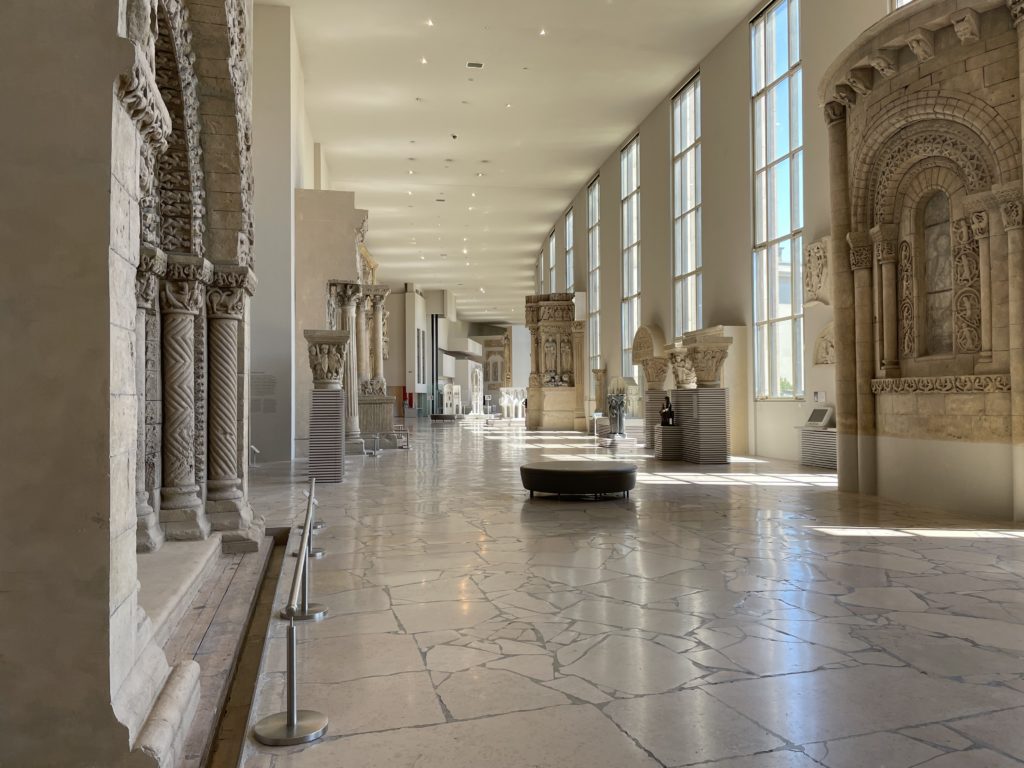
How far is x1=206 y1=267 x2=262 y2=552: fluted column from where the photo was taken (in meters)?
6.86

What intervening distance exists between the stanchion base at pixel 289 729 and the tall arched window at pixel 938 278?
795 cm

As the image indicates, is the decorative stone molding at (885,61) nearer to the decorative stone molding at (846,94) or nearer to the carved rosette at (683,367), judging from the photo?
the decorative stone molding at (846,94)

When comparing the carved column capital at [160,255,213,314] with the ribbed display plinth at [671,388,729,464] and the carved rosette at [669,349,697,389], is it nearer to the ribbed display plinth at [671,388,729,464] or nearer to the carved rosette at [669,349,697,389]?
the ribbed display plinth at [671,388,729,464]

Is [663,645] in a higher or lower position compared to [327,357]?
lower

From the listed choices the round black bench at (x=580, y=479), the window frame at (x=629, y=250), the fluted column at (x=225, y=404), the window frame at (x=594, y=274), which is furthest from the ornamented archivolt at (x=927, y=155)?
the window frame at (x=594, y=274)

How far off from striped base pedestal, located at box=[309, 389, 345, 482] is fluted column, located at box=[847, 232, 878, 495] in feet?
22.9

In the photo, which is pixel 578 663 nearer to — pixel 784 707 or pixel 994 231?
pixel 784 707

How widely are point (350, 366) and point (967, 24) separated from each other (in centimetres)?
1330

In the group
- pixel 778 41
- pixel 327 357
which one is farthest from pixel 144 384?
pixel 778 41

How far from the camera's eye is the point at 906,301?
920cm

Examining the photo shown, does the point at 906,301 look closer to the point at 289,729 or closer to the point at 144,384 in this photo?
the point at 144,384

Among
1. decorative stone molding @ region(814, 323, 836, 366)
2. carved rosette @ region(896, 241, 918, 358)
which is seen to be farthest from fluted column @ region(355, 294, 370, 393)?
carved rosette @ region(896, 241, 918, 358)

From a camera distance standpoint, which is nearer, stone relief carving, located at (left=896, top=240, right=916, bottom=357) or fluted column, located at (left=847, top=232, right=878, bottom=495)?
stone relief carving, located at (left=896, top=240, right=916, bottom=357)

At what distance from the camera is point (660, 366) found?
20594mm
